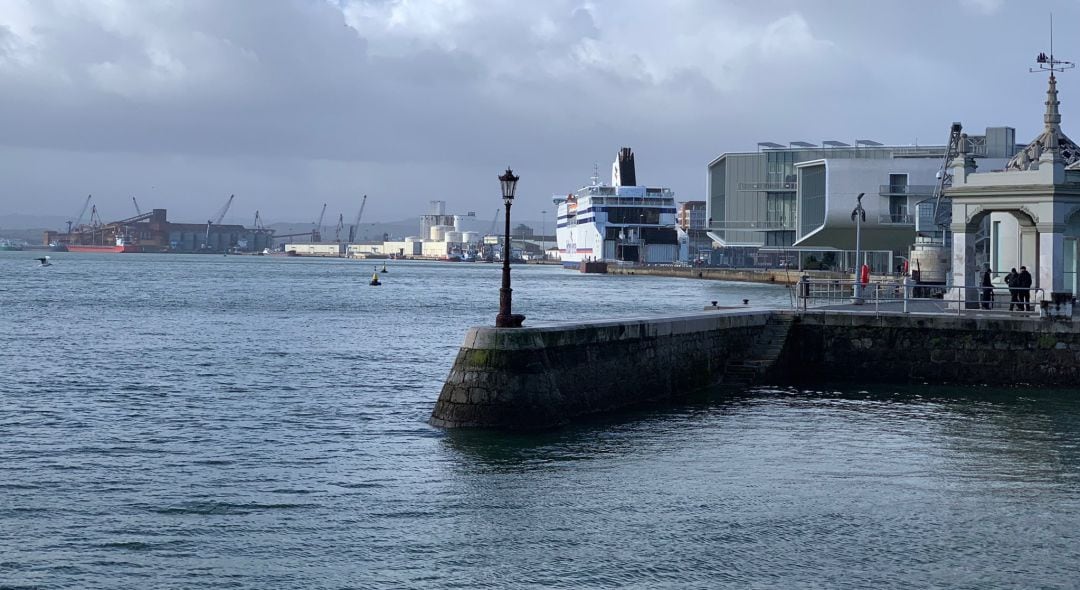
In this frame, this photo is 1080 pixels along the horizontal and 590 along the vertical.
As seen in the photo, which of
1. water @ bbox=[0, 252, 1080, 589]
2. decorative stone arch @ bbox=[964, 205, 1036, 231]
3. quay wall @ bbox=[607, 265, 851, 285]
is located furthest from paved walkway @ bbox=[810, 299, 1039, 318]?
quay wall @ bbox=[607, 265, 851, 285]

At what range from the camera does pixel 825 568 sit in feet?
47.3

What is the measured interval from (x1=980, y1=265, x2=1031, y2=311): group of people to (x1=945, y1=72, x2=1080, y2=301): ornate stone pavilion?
1.05 ft

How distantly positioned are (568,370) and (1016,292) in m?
16.0

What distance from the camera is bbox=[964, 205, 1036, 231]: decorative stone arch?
34.1 meters

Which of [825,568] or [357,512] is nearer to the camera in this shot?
[825,568]

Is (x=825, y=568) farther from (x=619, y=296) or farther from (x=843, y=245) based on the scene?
(x=843, y=245)

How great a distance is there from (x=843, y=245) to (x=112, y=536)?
93326 millimetres

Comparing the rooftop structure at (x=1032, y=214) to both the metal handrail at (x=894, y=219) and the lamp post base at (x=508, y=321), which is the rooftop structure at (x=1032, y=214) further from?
the metal handrail at (x=894, y=219)

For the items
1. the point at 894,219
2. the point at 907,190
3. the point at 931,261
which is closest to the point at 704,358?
the point at 931,261

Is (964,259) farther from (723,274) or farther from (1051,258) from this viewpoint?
(723,274)

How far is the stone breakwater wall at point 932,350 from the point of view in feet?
101

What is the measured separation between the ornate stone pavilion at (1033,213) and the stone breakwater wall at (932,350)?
1.36m

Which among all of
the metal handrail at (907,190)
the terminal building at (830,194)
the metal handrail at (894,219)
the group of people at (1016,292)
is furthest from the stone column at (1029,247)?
the metal handrail at (894,219)

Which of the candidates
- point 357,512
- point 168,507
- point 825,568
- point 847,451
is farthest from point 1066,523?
point 168,507
